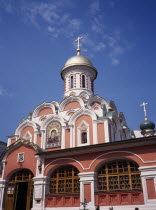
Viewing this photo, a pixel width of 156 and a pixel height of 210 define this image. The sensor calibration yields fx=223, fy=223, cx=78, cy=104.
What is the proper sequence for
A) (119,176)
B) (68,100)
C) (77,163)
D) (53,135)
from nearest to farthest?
1. (119,176)
2. (77,163)
3. (53,135)
4. (68,100)

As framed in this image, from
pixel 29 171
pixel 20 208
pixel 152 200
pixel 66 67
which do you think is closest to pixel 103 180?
pixel 152 200

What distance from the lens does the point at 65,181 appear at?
1255cm

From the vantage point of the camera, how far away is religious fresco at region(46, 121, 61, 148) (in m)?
15.9

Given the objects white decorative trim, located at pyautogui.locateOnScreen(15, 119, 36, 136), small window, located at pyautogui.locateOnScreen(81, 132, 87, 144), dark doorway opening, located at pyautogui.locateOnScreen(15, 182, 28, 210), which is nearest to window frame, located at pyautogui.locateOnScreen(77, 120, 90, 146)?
small window, located at pyautogui.locateOnScreen(81, 132, 87, 144)

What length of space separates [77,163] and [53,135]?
4.52m

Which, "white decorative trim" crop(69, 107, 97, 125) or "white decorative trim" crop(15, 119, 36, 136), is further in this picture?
"white decorative trim" crop(15, 119, 36, 136)

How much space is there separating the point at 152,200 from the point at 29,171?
7468mm

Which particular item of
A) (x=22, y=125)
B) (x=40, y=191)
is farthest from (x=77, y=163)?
(x=22, y=125)

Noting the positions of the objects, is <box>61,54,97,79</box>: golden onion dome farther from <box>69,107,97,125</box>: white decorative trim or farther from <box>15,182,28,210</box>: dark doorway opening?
<box>15,182,28,210</box>: dark doorway opening

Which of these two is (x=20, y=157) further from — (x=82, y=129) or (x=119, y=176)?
(x=119, y=176)

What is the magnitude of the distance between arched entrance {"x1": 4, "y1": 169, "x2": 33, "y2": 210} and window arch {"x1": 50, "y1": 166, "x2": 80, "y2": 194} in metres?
1.52

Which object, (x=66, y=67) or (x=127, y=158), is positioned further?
(x=66, y=67)

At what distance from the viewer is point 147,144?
10945mm

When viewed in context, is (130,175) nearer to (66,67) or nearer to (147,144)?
(147,144)
